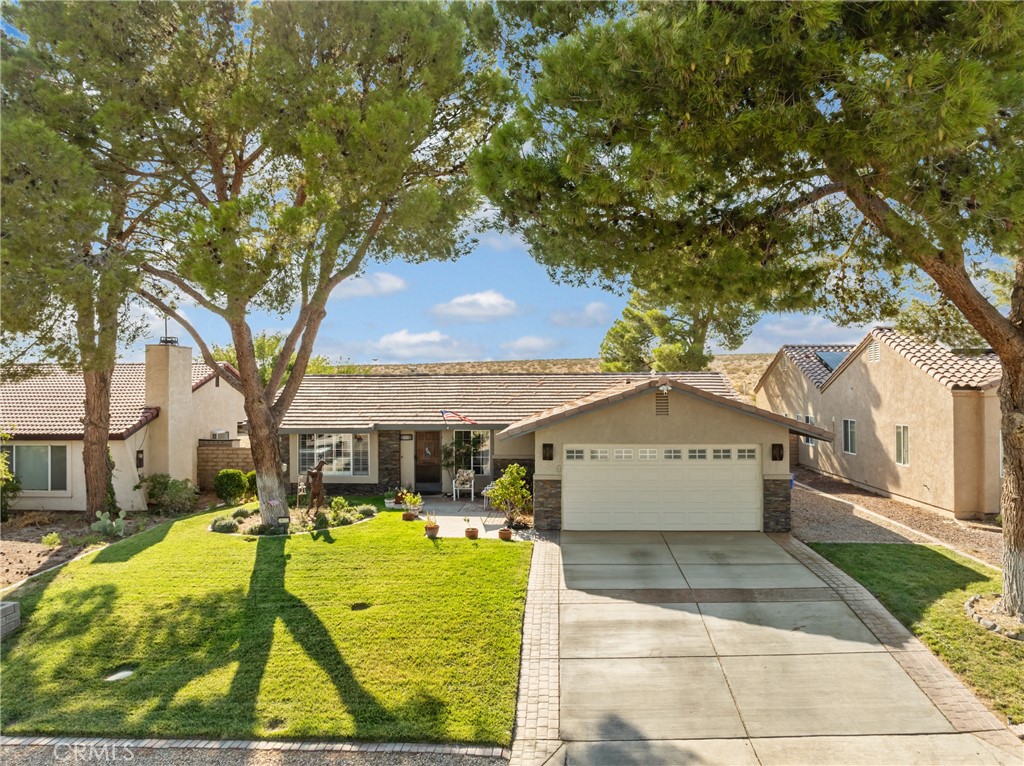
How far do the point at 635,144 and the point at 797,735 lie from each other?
271 inches

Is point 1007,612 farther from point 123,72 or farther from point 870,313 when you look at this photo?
point 123,72

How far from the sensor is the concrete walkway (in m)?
6.12

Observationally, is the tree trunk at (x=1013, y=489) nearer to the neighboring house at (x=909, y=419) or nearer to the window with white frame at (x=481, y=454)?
the neighboring house at (x=909, y=419)

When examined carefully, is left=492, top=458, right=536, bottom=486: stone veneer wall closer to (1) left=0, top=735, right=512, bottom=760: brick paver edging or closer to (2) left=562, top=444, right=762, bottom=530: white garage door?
(2) left=562, top=444, right=762, bottom=530: white garage door

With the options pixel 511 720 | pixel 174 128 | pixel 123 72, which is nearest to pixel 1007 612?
pixel 511 720

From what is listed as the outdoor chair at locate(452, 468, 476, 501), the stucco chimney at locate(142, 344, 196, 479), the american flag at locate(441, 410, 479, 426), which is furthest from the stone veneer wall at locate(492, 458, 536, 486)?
the stucco chimney at locate(142, 344, 196, 479)

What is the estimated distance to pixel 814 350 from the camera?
2552cm

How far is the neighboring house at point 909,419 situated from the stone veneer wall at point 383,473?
14.9 metres

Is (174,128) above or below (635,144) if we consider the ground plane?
above

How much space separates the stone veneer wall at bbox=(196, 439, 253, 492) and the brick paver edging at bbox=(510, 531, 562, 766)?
43.4ft

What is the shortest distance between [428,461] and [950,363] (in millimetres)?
15051

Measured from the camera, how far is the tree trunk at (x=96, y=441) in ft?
53.6

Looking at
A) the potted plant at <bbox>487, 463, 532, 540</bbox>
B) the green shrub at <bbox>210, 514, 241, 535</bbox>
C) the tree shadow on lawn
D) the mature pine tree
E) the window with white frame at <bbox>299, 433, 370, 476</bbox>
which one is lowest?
the tree shadow on lawn

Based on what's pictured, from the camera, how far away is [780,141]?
767cm
